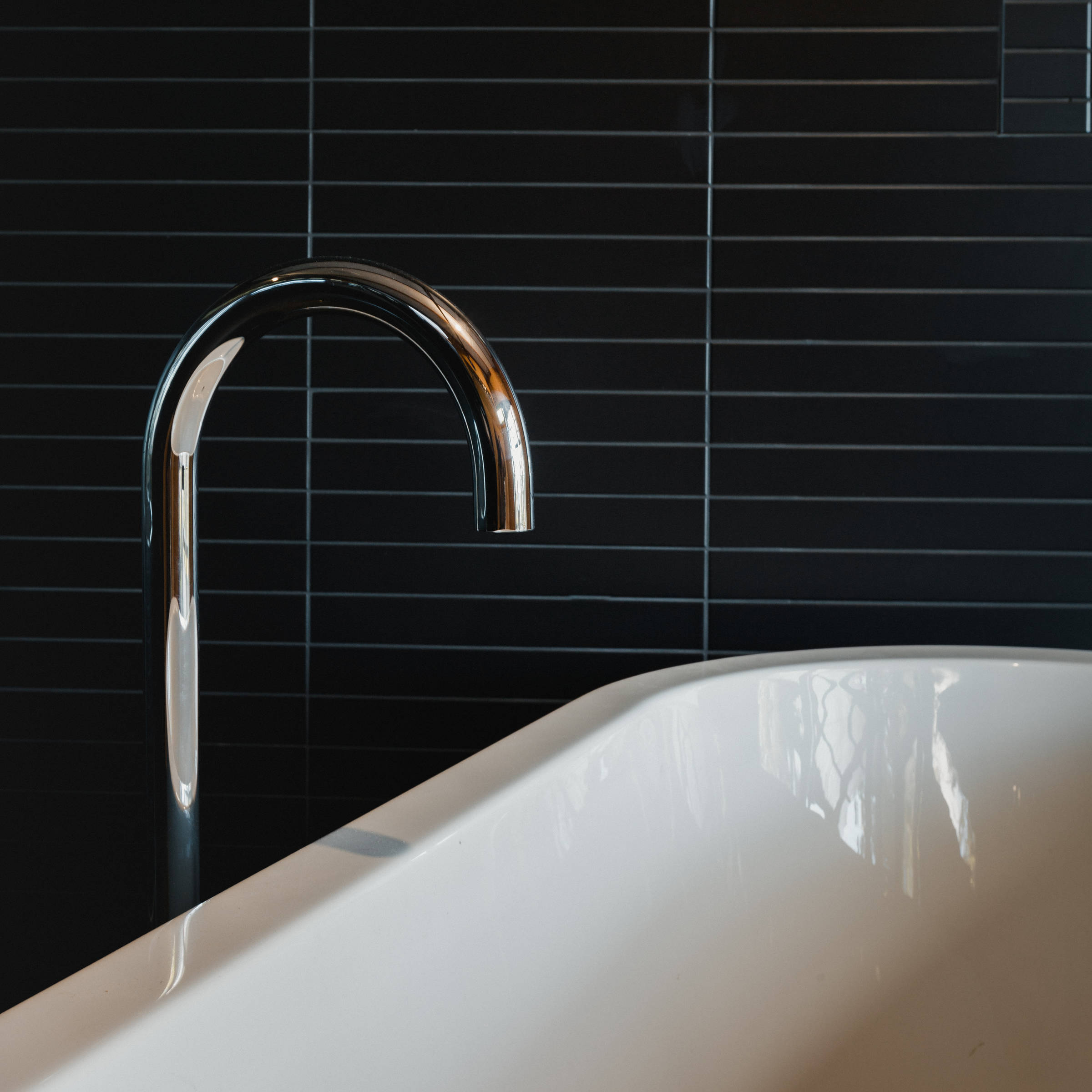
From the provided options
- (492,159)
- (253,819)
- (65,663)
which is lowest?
(253,819)

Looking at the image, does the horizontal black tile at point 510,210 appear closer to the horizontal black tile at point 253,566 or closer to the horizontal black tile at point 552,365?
the horizontal black tile at point 552,365

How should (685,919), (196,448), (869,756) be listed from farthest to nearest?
(869,756), (685,919), (196,448)

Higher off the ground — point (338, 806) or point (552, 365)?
point (552, 365)

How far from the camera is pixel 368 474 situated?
4.00ft

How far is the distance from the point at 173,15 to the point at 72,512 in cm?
68

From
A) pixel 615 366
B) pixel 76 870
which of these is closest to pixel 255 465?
pixel 615 366

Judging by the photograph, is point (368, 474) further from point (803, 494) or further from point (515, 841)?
point (515, 841)

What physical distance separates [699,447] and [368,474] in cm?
45

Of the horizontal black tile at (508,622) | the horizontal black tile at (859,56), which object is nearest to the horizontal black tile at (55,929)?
the horizontal black tile at (508,622)

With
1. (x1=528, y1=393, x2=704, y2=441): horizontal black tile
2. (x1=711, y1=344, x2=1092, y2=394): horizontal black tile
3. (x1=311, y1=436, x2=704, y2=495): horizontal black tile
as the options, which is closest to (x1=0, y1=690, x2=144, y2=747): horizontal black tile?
(x1=311, y1=436, x2=704, y2=495): horizontal black tile

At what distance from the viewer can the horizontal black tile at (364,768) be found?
49.3 inches

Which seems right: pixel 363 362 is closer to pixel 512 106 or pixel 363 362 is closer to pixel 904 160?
pixel 512 106

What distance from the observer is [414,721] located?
4.09ft

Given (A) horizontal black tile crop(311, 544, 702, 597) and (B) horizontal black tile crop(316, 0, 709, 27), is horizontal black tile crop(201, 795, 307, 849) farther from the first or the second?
(B) horizontal black tile crop(316, 0, 709, 27)
